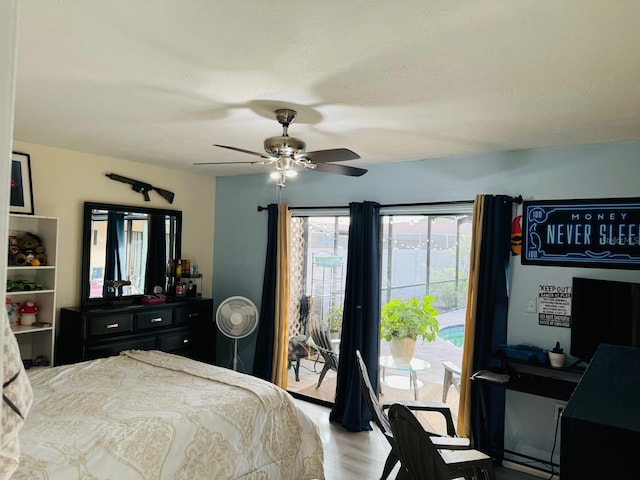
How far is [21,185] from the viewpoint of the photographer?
12.1ft

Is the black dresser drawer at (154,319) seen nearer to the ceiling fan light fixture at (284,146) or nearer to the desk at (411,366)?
the desk at (411,366)

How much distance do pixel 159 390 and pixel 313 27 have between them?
2.34 metres

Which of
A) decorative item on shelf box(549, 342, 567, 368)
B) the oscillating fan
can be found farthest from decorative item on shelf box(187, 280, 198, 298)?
decorative item on shelf box(549, 342, 567, 368)

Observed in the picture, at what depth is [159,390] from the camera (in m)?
2.87

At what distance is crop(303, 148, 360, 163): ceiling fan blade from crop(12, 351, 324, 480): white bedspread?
5.04 ft

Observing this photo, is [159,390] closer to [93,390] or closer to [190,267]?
[93,390]

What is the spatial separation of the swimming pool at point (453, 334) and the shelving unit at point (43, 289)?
11.1ft

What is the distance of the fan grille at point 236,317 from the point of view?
4.65m

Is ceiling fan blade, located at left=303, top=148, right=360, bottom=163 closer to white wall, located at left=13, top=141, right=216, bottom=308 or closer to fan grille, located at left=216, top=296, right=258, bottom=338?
fan grille, located at left=216, top=296, right=258, bottom=338

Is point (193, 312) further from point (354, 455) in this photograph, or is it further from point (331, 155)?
point (331, 155)

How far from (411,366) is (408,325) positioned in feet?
1.22

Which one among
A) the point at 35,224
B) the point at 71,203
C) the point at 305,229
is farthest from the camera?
the point at 305,229

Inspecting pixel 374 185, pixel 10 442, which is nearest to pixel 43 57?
pixel 10 442

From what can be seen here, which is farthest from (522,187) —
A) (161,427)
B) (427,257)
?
(161,427)
